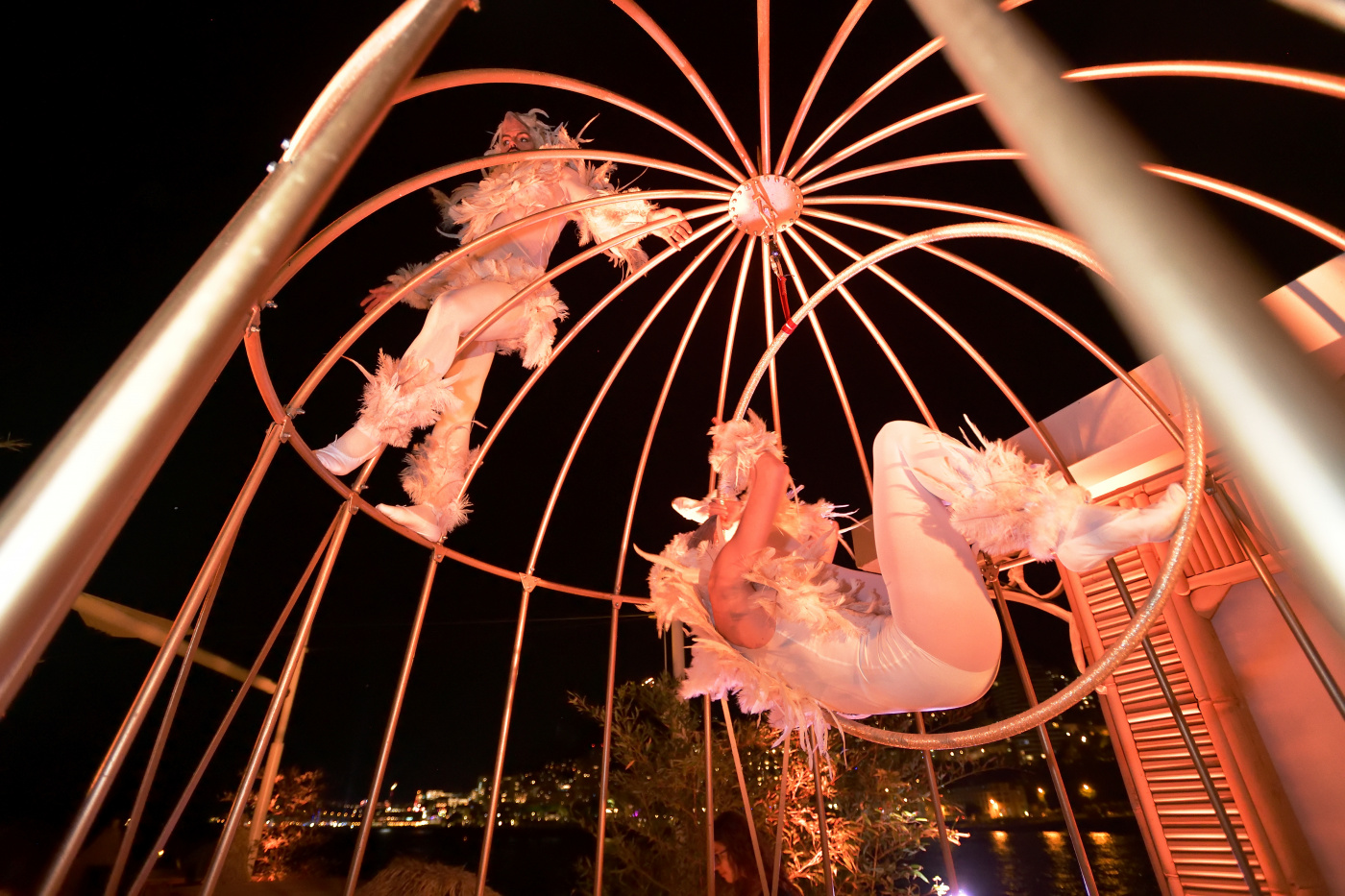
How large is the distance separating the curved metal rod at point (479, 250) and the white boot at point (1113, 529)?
2.18 m

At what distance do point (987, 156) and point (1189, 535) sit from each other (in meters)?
1.91

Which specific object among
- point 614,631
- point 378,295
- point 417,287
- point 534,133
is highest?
point 534,133

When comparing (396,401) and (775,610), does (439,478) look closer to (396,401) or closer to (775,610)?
(396,401)

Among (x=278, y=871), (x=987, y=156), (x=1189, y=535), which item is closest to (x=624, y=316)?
(x=987, y=156)

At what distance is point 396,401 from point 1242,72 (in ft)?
9.93

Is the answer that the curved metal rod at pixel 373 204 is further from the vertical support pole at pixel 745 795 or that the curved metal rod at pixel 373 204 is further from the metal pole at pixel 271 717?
the vertical support pole at pixel 745 795

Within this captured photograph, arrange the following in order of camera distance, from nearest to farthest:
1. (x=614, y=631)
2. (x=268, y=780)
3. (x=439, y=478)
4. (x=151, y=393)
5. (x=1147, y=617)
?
(x=151, y=393), (x=1147, y=617), (x=439, y=478), (x=614, y=631), (x=268, y=780)

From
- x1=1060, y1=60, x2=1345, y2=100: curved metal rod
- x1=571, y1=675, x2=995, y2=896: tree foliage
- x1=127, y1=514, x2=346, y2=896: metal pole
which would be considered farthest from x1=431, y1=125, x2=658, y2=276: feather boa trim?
x1=571, y1=675, x2=995, y2=896: tree foliage

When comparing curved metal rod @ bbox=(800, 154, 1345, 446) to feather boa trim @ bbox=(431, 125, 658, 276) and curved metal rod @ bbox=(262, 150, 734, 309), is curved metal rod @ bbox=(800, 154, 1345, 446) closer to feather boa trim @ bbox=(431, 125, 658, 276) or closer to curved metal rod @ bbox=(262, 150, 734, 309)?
feather boa trim @ bbox=(431, 125, 658, 276)

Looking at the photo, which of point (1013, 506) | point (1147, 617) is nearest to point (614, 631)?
point (1013, 506)

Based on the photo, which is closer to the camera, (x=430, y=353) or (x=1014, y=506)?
(x=1014, y=506)

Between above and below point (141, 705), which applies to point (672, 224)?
above

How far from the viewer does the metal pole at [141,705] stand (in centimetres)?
185

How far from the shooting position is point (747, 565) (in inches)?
87.4
